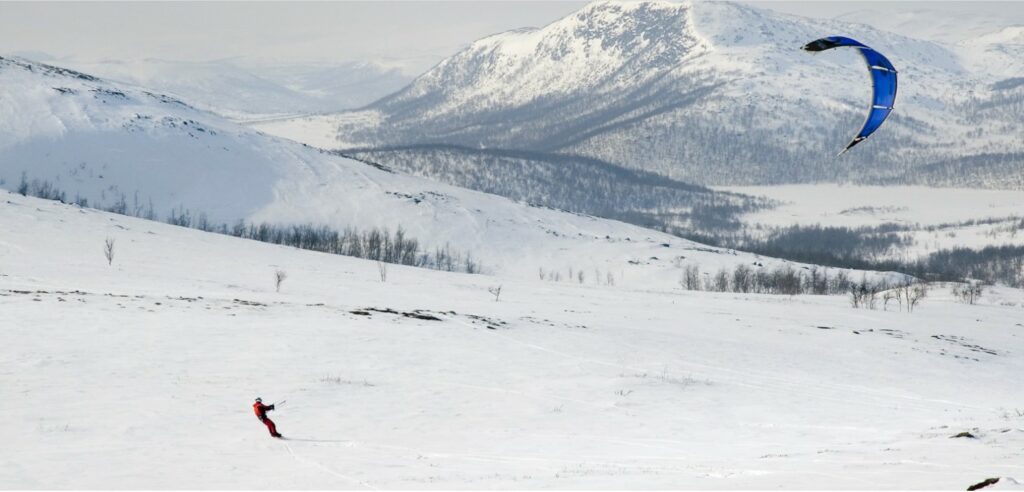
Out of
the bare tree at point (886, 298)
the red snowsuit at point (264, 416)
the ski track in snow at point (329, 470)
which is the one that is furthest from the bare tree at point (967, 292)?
the ski track in snow at point (329, 470)

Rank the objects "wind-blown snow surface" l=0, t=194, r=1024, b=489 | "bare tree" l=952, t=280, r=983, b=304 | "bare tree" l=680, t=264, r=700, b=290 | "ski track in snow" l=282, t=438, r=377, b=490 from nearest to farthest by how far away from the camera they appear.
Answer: "ski track in snow" l=282, t=438, r=377, b=490 < "wind-blown snow surface" l=0, t=194, r=1024, b=489 < "bare tree" l=952, t=280, r=983, b=304 < "bare tree" l=680, t=264, r=700, b=290

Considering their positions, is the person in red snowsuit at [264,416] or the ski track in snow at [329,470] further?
the person in red snowsuit at [264,416]

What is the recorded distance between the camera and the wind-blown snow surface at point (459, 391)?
79.9 feet

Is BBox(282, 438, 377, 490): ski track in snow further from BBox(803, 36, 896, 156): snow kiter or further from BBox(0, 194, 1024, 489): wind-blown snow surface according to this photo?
BBox(803, 36, 896, 156): snow kiter

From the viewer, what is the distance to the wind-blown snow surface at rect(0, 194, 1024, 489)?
24.3m

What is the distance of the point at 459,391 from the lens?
124 feet

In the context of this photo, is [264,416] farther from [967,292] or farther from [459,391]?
[967,292]

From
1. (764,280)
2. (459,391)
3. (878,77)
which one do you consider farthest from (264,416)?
(764,280)

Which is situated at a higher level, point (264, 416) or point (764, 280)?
point (764, 280)

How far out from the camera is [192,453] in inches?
1035

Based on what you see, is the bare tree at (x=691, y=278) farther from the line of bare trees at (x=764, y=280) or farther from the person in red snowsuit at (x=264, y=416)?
the person in red snowsuit at (x=264, y=416)

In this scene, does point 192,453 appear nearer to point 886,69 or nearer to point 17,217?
point 886,69

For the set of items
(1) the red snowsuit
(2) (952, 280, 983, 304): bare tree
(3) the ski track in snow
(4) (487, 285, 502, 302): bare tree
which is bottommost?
(3) the ski track in snow

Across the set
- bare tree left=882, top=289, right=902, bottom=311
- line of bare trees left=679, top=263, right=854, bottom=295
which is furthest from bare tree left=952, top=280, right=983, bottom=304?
line of bare trees left=679, top=263, right=854, bottom=295
